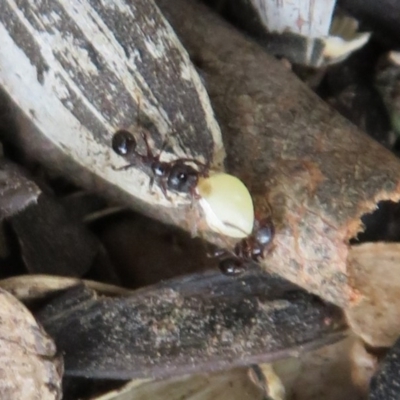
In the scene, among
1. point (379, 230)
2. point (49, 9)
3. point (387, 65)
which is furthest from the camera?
point (387, 65)

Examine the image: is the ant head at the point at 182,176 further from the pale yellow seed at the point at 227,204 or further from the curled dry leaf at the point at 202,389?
the curled dry leaf at the point at 202,389

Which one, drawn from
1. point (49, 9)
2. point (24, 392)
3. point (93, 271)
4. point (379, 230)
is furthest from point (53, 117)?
point (379, 230)

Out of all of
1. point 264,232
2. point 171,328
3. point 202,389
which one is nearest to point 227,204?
point 264,232

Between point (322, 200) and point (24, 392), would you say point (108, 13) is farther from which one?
point (24, 392)

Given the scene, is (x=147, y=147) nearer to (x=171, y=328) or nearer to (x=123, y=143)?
(x=123, y=143)

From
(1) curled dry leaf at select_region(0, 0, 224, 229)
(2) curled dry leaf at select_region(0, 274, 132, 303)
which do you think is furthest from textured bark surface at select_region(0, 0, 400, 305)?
(2) curled dry leaf at select_region(0, 274, 132, 303)

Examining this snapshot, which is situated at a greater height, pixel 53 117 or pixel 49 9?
pixel 49 9
